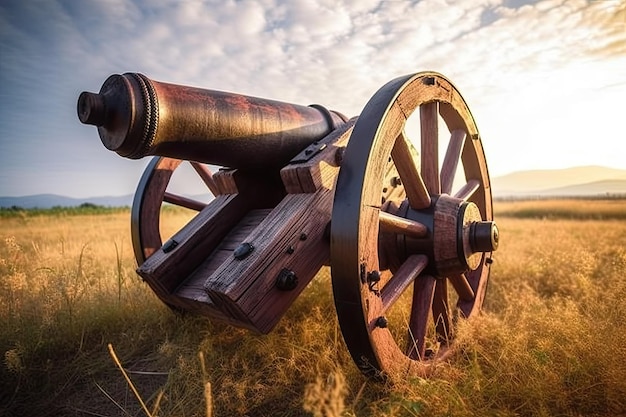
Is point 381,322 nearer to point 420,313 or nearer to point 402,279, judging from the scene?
point 402,279

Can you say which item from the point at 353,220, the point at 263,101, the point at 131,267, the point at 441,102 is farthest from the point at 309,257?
the point at 131,267

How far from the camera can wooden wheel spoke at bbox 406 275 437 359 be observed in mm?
2383

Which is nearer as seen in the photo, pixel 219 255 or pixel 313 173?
pixel 313 173

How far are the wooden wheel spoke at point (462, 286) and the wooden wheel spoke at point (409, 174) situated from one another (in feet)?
2.27

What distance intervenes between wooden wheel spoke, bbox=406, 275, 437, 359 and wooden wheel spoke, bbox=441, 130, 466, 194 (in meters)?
0.79

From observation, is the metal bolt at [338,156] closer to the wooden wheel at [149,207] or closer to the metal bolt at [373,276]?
the metal bolt at [373,276]

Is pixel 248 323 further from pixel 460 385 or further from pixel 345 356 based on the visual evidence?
pixel 460 385

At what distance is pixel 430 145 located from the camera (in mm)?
2658

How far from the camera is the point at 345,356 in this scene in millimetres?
2646

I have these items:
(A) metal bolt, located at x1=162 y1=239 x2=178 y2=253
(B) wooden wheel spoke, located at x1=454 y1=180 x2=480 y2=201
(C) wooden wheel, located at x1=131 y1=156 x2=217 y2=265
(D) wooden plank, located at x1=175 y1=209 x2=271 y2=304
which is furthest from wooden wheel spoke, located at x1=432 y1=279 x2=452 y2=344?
(C) wooden wheel, located at x1=131 y1=156 x2=217 y2=265

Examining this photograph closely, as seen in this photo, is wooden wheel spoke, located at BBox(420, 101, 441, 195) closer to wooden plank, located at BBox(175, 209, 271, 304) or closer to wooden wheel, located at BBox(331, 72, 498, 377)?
wooden wheel, located at BBox(331, 72, 498, 377)

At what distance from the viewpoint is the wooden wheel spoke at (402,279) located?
2.11m

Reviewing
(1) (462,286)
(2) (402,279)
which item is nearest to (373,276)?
(2) (402,279)

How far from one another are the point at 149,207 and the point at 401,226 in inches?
84.2
